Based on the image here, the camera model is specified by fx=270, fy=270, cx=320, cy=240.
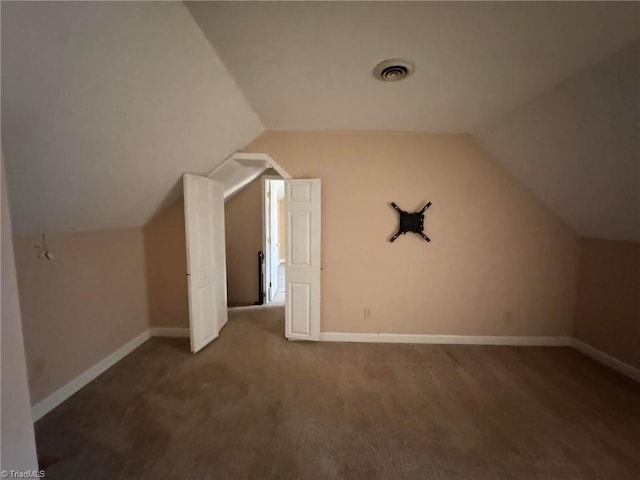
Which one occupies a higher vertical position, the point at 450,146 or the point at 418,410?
the point at 450,146

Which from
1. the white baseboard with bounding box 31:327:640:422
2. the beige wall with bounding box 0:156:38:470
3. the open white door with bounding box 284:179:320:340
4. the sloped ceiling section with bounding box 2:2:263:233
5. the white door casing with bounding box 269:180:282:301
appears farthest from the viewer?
the white door casing with bounding box 269:180:282:301

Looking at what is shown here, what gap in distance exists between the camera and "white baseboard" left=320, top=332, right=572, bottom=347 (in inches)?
125

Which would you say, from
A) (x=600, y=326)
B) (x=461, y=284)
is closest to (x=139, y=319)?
(x=461, y=284)

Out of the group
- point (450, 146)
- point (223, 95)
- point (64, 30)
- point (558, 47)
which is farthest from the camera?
point (450, 146)

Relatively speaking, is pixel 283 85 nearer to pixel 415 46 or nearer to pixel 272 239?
pixel 415 46

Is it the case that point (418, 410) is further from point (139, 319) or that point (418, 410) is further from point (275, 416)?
point (139, 319)

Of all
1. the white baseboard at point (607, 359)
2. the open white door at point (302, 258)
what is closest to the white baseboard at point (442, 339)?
the white baseboard at point (607, 359)

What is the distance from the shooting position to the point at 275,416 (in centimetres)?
203

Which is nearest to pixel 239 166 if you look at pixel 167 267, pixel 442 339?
pixel 167 267

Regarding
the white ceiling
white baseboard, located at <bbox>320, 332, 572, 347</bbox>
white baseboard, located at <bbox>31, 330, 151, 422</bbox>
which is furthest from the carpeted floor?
the white ceiling

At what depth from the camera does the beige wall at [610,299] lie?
8.32ft

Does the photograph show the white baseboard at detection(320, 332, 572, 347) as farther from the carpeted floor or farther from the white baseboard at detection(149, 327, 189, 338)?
the white baseboard at detection(149, 327, 189, 338)

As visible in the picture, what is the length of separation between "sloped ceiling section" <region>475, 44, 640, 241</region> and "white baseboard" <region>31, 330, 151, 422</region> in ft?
13.0

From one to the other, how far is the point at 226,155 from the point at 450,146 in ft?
8.16
